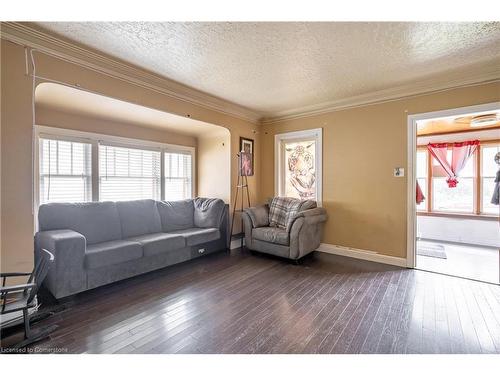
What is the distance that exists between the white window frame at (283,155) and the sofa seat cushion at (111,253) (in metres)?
2.90

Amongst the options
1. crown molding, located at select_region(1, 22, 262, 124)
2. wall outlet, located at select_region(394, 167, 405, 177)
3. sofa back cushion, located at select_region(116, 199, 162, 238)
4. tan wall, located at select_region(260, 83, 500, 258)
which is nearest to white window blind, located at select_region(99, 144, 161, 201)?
sofa back cushion, located at select_region(116, 199, 162, 238)

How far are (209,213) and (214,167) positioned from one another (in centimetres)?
106

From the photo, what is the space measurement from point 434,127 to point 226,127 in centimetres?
443

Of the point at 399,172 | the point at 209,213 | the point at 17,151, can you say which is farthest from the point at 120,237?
the point at 399,172

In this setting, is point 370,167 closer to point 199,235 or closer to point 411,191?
point 411,191

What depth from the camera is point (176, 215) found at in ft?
13.4

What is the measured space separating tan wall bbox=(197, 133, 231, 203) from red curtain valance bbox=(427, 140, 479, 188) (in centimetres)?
473

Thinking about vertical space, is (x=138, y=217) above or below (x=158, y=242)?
above

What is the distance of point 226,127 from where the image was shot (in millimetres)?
4383

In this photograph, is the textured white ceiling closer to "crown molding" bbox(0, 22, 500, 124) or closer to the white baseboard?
"crown molding" bbox(0, 22, 500, 124)

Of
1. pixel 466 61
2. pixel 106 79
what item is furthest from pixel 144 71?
pixel 466 61

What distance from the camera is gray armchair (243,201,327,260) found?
142 inches
